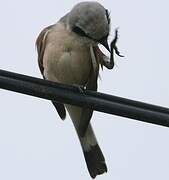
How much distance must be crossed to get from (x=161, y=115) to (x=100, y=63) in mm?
2048

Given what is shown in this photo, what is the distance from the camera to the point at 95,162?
23.7 feet

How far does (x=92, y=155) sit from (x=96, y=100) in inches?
101

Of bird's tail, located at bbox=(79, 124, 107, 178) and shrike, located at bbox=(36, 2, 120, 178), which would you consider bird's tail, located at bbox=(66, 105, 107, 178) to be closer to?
bird's tail, located at bbox=(79, 124, 107, 178)

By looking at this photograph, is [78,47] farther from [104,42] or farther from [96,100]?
[96,100]

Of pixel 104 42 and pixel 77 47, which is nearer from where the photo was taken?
pixel 104 42

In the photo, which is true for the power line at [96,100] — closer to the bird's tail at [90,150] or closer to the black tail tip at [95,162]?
the bird's tail at [90,150]

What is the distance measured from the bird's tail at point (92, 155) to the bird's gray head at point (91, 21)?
1262 millimetres

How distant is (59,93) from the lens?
491 cm

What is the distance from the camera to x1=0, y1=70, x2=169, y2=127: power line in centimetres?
465

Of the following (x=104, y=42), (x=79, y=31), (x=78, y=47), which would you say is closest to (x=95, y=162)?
(x=78, y=47)

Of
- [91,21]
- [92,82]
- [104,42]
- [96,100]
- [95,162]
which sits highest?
[91,21]

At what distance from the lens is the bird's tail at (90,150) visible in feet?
23.5

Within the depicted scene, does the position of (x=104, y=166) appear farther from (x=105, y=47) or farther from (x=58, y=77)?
(x=105, y=47)

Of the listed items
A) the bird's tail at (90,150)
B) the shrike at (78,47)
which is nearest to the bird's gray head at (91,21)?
the shrike at (78,47)
